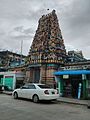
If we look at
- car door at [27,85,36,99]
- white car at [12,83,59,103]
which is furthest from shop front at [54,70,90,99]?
car door at [27,85,36,99]

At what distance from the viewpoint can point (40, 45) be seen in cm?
2875

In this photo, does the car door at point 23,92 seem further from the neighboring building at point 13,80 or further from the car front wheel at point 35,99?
the neighboring building at point 13,80

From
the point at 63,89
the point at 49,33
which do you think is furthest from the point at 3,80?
the point at 63,89

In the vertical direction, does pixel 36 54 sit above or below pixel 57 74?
above

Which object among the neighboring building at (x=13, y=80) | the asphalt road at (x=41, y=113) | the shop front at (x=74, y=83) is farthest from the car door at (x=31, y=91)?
the neighboring building at (x=13, y=80)

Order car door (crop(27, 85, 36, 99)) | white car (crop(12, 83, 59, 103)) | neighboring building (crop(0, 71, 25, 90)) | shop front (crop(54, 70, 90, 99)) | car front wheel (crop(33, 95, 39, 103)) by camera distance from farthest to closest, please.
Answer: neighboring building (crop(0, 71, 25, 90))
shop front (crop(54, 70, 90, 99))
car door (crop(27, 85, 36, 99))
car front wheel (crop(33, 95, 39, 103))
white car (crop(12, 83, 59, 103))

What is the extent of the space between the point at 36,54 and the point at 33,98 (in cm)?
1186

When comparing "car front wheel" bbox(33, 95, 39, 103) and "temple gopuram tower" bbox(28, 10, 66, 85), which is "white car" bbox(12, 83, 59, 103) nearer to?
"car front wheel" bbox(33, 95, 39, 103)

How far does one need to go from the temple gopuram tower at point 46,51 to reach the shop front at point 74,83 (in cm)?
329

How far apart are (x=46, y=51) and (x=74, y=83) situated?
7.35m

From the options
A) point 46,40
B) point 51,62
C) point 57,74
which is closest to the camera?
point 57,74

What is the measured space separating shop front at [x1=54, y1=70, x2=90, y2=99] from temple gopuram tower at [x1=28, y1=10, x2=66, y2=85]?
329 cm

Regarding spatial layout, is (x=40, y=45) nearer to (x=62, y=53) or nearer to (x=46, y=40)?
(x=46, y=40)

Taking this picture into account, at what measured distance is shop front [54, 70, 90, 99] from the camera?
800 inches
